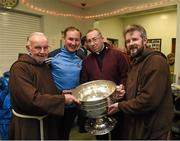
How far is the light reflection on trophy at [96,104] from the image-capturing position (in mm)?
1511

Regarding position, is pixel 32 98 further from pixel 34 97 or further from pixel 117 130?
pixel 117 130

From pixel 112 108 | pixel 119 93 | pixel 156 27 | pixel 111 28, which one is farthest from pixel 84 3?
pixel 112 108

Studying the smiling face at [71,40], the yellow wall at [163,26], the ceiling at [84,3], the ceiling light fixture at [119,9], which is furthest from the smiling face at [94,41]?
the yellow wall at [163,26]

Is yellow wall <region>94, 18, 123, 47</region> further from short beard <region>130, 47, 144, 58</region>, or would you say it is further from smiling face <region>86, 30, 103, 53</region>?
short beard <region>130, 47, 144, 58</region>

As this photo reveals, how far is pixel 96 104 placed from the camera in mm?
1493

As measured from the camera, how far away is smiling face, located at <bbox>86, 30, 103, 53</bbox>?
2051 mm

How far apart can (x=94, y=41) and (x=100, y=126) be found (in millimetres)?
779

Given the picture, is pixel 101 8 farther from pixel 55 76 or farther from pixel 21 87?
pixel 21 87

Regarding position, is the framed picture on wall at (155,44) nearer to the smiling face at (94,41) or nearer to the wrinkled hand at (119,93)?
the smiling face at (94,41)

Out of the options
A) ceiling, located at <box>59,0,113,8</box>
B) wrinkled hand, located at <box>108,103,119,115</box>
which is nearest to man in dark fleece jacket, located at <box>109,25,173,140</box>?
wrinkled hand, located at <box>108,103,119,115</box>

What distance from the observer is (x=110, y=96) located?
1.54 metres

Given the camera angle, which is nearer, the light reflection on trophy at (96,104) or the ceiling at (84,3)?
the light reflection on trophy at (96,104)

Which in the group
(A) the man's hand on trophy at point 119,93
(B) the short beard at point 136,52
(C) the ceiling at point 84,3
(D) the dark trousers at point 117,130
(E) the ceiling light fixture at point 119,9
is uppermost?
(C) the ceiling at point 84,3

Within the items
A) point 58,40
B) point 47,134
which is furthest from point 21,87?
point 58,40
